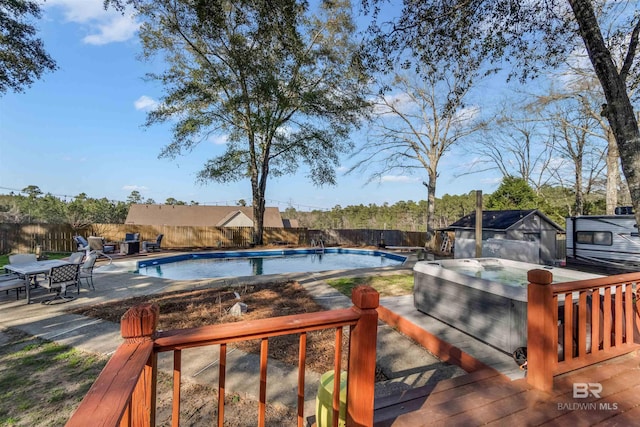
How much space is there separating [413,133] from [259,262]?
38.3ft

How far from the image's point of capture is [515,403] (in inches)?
86.5

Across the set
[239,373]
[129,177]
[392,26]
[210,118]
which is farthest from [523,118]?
[129,177]

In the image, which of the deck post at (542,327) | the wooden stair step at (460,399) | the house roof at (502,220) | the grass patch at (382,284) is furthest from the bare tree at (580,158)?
the wooden stair step at (460,399)

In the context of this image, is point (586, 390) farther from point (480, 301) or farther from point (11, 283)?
point (11, 283)

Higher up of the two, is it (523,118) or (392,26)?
(523,118)

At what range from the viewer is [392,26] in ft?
15.1

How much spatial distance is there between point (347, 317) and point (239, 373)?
216 cm

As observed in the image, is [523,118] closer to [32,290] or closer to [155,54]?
[155,54]

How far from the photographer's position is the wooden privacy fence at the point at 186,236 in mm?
13781

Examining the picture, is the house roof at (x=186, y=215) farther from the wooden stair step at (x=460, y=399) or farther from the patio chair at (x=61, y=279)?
the wooden stair step at (x=460, y=399)

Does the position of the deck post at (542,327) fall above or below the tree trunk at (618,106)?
below

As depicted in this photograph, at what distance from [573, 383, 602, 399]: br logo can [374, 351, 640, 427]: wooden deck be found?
2 centimetres

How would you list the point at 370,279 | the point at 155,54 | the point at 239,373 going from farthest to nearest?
the point at 155,54 → the point at 370,279 → the point at 239,373

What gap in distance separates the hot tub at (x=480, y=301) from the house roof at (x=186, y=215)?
2986 centimetres
